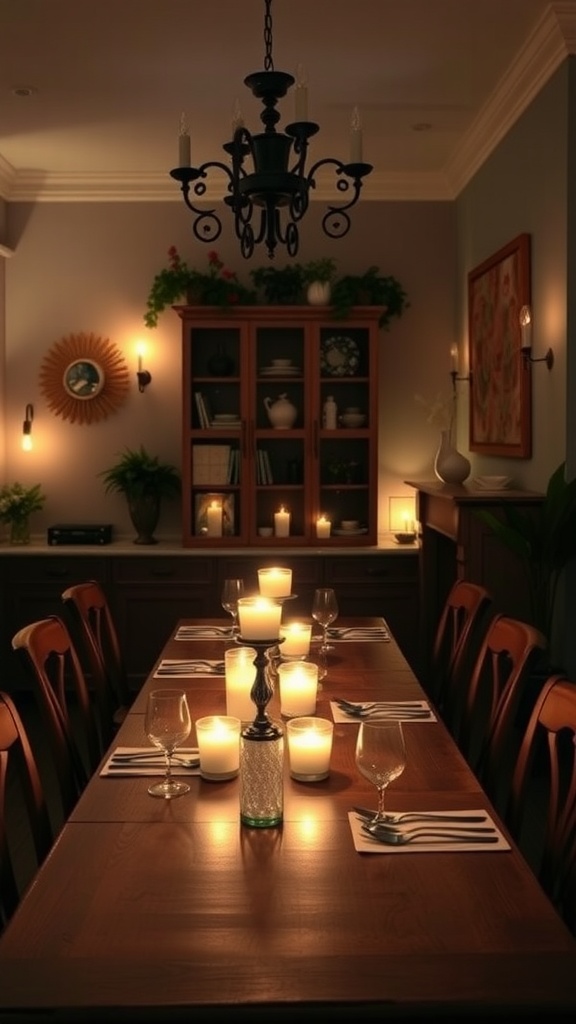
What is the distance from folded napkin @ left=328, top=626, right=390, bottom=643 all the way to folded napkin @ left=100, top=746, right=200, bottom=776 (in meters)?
1.22

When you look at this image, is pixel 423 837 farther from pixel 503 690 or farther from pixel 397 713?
pixel 503 690

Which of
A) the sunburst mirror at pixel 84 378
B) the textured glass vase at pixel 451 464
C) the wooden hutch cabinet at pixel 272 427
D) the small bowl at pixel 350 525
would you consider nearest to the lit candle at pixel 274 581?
the textured glass vase at pixel 451 464

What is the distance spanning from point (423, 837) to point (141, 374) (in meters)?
4.42

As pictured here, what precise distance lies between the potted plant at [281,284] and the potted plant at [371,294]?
0.71 feet

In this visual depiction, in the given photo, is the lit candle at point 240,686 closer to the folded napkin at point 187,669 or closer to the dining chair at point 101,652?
the folded napkin at point 187,669

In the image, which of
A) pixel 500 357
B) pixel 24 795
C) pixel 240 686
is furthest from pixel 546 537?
pixel 24 795

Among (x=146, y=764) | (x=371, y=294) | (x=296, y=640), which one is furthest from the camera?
(x=371, y=294)

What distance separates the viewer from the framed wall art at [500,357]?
167 inches

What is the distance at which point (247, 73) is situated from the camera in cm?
416

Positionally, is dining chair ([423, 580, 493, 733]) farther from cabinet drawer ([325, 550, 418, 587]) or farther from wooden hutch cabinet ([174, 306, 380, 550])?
wooden hutch cabinet ([174, 306, 380, 550])

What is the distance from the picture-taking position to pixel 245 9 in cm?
356

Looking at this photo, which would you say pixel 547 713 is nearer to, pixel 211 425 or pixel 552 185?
pixel 552 185

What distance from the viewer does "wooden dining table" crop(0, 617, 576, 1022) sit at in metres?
1.17

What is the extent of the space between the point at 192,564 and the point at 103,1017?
13.6 feet
